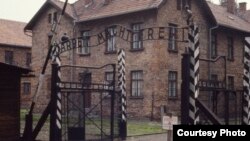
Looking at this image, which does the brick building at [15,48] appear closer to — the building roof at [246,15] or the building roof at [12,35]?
the building roof at [12,35]

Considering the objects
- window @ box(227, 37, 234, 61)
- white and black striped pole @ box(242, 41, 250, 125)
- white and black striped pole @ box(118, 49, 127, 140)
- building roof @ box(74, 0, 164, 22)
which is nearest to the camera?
white and black striped pole @ box(242, 41, 250, 125)

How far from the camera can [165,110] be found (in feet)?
81.4

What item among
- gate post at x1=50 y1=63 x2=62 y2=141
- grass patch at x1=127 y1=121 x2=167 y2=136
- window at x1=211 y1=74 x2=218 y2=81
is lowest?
grass patch at x1=127 y1=121 x2=167 y2=136

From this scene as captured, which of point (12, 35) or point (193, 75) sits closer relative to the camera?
point (193, 75)

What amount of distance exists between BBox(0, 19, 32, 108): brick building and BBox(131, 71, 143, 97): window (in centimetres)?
1752

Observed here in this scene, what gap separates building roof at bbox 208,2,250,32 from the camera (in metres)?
31.0

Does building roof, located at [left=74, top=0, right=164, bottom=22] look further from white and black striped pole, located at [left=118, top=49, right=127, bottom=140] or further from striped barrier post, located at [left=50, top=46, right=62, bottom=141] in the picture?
striped barrier post, located at [left=50, top=46, right=62, bottom=141]

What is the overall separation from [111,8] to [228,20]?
381 inches

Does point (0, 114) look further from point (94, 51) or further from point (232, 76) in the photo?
point (232, 76)

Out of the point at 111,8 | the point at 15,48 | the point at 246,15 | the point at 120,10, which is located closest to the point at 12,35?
the point at 15,48

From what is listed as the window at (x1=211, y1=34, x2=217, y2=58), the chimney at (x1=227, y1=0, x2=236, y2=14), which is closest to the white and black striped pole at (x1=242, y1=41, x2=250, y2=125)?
the window at (x1=211, y1=34, x2=217, y2=58)

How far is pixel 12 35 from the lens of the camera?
43219 millimetres

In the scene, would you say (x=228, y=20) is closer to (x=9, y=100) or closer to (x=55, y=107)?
(x=9, y=100)

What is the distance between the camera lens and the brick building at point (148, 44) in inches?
995
